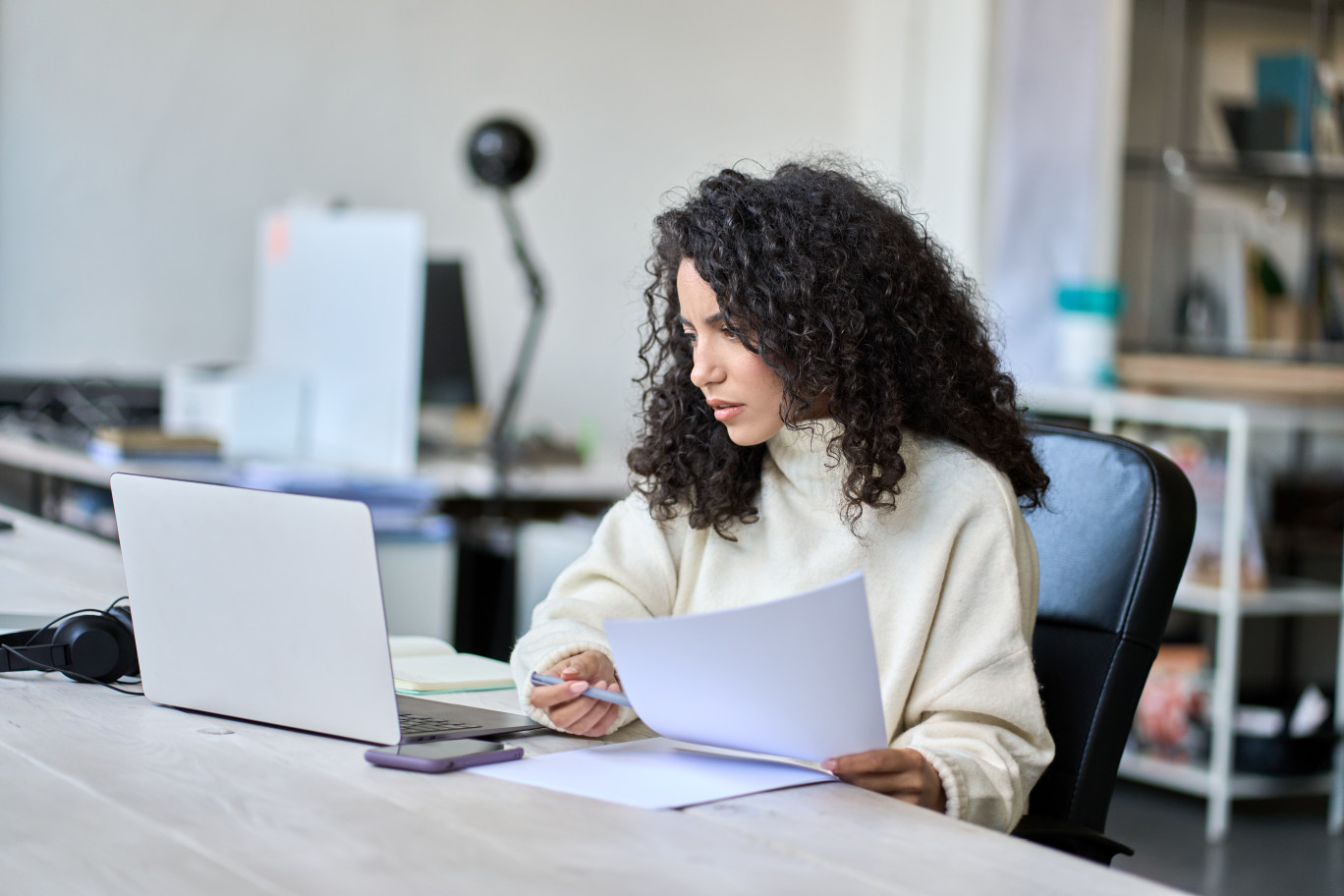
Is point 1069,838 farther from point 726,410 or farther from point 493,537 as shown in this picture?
point 493,537

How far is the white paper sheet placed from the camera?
3.22ft

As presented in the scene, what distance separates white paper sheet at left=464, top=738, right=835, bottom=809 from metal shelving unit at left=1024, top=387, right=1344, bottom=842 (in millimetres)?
2146

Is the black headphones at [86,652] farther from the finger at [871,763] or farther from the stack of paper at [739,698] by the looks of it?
the finger at [871,763]

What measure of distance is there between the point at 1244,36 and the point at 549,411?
2217 mm

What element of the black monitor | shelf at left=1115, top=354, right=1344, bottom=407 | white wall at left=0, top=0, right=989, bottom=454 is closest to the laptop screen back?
the black monitor

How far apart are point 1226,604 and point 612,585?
85.1 inches

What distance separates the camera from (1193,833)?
3066 mm

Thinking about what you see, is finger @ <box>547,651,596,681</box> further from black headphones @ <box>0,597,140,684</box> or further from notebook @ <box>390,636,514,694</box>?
black headphones @ <box>0,597,140,684</box>

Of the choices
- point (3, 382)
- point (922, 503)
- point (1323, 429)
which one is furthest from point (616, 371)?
point (922, 503)

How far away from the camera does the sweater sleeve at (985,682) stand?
112 cm

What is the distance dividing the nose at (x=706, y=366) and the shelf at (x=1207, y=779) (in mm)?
2179

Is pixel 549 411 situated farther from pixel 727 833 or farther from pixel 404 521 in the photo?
pixel 727 833

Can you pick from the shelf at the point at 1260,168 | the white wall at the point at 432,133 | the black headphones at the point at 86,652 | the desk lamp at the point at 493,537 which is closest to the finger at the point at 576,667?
the black headphones at the point at 86,652

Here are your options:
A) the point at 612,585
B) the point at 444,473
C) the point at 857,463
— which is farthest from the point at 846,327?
the point at 444,473
